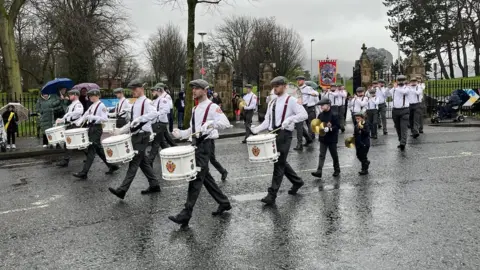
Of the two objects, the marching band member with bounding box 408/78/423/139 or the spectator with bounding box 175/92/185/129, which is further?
the spectator with bounding box 175/92/185/129

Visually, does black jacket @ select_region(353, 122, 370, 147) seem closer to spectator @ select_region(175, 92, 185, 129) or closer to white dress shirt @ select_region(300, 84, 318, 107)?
white dress shirt @ select_region(300, 84, 318, 107)

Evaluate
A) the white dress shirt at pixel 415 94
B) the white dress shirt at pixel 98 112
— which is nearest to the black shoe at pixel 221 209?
the white dress shirt at pixel 98 112

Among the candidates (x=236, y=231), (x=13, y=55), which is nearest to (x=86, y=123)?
(x=236, y=231)

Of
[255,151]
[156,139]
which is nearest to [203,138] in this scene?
[255,151]

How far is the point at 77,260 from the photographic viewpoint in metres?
5.35

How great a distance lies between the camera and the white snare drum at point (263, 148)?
7.31 metres

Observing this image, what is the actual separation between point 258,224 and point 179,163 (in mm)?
1301

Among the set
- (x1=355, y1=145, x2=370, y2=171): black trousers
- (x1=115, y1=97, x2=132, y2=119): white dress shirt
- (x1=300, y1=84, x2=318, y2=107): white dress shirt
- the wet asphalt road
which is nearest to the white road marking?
the wet asphalt road

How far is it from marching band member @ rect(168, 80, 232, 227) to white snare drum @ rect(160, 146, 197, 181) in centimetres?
27

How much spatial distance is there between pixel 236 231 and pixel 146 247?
3.81ft

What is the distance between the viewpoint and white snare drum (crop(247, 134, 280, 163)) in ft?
24.0

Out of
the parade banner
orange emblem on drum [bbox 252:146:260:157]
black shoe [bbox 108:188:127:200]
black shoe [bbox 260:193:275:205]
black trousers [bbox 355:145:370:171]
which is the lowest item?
black shoe [bbox 260:193:275:205]

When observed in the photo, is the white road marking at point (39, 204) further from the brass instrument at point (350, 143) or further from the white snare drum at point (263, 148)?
→ the brass instrument at point (350, 143)

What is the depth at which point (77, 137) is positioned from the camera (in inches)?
404
